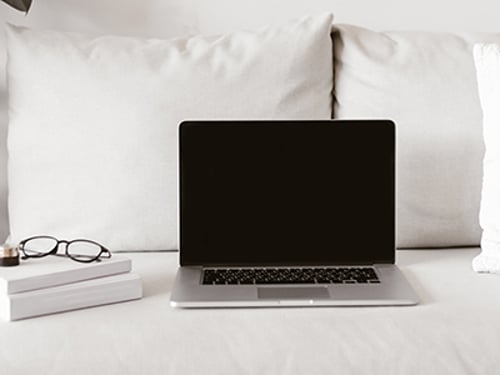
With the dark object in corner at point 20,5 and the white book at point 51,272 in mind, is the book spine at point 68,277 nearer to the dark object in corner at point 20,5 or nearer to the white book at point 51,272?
the white book at point 51,272

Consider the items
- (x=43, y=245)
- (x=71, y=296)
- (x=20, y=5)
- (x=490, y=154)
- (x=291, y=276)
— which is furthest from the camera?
(x=20, y=5)

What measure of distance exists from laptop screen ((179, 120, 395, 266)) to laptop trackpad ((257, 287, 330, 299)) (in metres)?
0.18

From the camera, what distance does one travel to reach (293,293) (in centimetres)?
149

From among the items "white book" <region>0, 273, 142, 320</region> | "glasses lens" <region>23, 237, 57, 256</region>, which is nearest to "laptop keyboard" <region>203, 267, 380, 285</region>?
"white book" <region>0, 273, 142, 320</region>

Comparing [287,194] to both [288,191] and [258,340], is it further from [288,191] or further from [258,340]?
[258,340]

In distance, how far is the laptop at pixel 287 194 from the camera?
1697 millimetres

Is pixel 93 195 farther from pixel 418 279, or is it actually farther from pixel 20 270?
pixel 418 279

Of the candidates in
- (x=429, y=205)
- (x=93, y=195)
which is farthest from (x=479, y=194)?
(x=93, y=195)

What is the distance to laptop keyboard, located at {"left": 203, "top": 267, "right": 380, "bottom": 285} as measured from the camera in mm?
1564

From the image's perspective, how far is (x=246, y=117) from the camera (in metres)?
1.83

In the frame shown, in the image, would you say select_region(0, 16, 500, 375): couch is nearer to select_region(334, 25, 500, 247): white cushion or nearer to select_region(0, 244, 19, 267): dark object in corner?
select_region(334, 25, 500, 247): white cushion

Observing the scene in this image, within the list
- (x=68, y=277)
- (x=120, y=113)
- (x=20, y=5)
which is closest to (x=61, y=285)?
(x=68, y=277)

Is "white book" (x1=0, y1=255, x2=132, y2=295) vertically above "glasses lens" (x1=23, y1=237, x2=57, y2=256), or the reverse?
"white book" (x1=0, y1=255, x2=132, y2=295)

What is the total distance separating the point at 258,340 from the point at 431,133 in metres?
0.71
